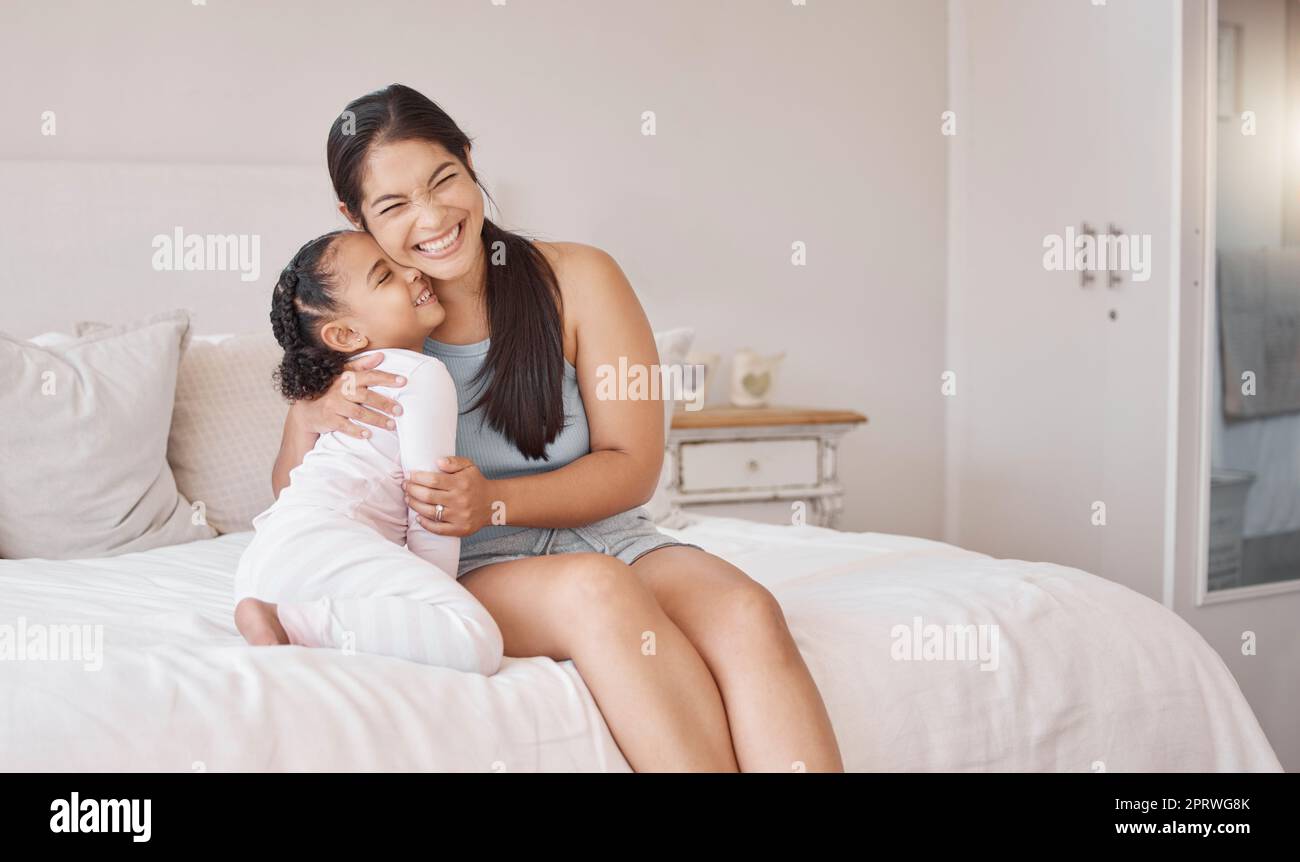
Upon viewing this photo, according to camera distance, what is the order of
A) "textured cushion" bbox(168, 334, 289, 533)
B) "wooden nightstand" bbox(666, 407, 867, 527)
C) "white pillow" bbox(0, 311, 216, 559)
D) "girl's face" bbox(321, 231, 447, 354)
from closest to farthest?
"girl's face" bbox(321, 231, 447, 354), "white pillow" bbox(0, 311, 216, 559), "textured cushion" bbox(168, 334, 289, 533), "wooden nightstand" bbox(666, 407, 867, 527)

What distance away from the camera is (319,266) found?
4.79ft

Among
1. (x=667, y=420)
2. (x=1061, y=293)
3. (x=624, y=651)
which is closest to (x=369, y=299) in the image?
(x=624, y=651)

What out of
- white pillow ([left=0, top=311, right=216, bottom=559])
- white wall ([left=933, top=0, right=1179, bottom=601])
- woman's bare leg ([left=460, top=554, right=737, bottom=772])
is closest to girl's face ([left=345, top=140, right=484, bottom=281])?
woman's bare leg ([left=460, top=554, right=737, bottom=772])

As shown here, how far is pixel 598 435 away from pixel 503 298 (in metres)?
0.22

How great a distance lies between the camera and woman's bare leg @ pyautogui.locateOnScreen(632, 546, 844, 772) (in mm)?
1097

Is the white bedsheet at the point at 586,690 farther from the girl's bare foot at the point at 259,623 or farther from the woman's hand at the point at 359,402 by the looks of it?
the woman's hand at the point at 359,402

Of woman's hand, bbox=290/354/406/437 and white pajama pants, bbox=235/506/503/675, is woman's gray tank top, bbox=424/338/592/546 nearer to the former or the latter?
woman's hand, bbox=290/354/406/437

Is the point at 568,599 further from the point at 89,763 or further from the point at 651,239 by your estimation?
the point at 651,239

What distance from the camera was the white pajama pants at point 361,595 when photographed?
1166 millimetres

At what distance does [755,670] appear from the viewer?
1151mm

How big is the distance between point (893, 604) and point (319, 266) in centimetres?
84

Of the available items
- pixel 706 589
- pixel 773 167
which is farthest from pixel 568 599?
pixel 773 167

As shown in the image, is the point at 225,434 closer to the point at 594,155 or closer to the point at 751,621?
the point at 751,621

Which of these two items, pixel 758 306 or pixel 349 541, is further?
pixel 758 306
